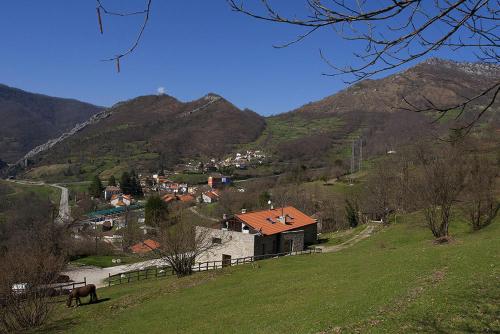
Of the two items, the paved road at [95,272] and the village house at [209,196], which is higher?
the village house at [209,196]

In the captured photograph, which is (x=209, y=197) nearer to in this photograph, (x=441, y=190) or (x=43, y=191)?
(x=43, y=191)

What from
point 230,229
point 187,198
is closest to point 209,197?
point 187,198

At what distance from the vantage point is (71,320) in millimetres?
19703

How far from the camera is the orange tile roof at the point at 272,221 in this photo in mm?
40094

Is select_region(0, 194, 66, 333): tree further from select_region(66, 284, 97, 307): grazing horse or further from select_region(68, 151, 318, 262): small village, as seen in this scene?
select_region(68, 151, 318, 262): small village

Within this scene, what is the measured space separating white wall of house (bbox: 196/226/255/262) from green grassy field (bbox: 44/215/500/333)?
10.3 m

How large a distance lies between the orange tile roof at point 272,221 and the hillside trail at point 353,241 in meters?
4.18

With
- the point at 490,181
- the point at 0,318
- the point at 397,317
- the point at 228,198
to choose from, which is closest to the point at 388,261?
the point at 397,317

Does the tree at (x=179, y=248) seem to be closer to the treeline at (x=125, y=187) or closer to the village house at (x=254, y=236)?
the village house at (x=254, y=236)

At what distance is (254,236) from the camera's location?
3722 cm

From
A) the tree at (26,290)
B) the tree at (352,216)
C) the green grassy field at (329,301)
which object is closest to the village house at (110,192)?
the tree at (352,216)

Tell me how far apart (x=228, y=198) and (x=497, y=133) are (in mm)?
44067

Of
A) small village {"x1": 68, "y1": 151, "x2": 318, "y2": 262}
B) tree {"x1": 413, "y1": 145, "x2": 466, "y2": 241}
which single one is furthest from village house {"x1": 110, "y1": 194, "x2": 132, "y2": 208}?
tree {"x1": 413, "y1": 145, "x2": 466, "y2": 241}

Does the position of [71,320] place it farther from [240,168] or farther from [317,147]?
[317,147]
